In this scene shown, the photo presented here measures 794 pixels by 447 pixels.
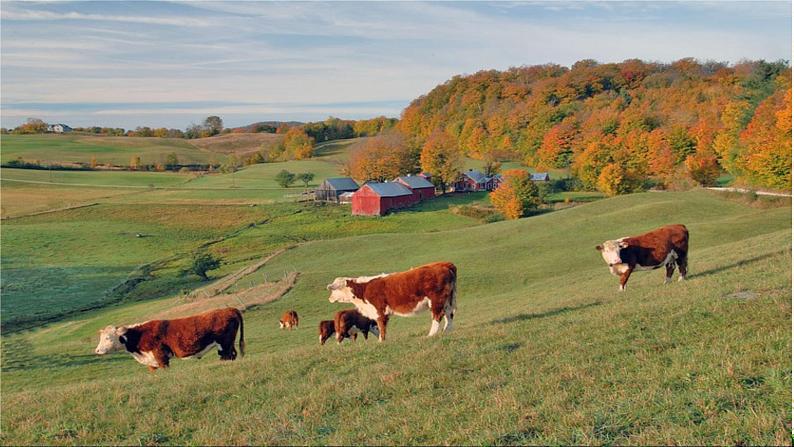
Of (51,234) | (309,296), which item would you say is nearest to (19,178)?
(51,234)

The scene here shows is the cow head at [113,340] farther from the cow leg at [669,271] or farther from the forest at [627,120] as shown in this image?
the forest at [627,120]

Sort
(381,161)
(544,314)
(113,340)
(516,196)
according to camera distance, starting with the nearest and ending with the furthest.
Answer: (113,340)
(544,314)
(516,196)
(381,161)

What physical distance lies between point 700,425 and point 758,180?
178 ft

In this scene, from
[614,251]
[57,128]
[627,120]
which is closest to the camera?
[614,251]

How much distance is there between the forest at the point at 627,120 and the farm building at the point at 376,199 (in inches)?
1060

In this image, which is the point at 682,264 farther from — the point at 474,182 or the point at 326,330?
the point at 474,182

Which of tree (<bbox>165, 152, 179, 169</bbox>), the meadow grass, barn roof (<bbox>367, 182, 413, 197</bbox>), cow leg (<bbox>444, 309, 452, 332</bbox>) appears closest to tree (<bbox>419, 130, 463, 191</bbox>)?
barn roof (<bbox>367, 182, 413, 197</bbox>)

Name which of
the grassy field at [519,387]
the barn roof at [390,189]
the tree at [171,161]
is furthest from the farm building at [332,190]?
the grassy field at [519,387]

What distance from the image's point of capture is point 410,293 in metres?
15.5

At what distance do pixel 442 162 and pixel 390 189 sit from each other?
18.7 meters

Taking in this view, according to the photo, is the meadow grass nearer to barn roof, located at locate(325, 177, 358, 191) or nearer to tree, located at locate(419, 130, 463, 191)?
barn roof, located at locate(325, 177, 358, 191)

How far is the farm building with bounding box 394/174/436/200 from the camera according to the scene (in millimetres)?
94312

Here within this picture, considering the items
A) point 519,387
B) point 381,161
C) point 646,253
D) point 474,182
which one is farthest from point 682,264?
point 381,161

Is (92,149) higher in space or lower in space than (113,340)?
higher
